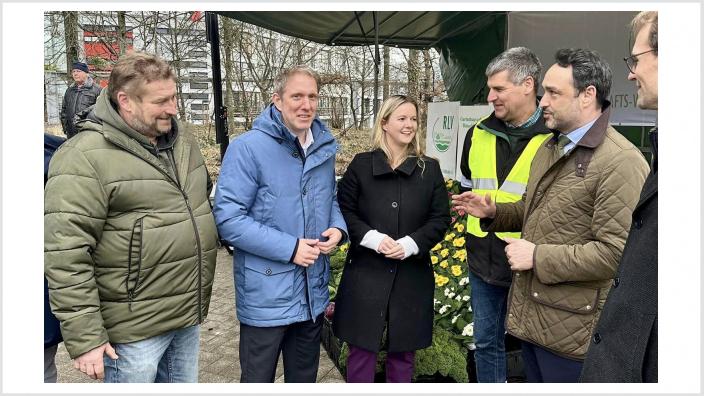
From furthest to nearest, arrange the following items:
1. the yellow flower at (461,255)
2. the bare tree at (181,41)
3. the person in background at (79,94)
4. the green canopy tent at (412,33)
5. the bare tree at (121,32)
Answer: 1. the bare tree at (181,41)
2. the bare tree at (121,32)
3. the person in background at (79,94)
4. the green canopy tent at (412,33)
5. the yellow flower at (461,255)

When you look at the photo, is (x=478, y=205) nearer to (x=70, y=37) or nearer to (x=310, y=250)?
(x=310, y=250)

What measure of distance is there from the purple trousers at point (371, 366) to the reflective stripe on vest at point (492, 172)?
2.78 ft

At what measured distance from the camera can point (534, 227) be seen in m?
2.18

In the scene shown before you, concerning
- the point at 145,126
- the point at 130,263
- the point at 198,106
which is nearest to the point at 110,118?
the point at 145,126

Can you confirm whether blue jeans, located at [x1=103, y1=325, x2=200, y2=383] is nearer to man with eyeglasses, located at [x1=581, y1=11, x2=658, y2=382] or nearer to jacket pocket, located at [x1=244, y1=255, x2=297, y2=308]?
jacket pocket, located at [x1=244, y1=255, x2=297, y2=308]

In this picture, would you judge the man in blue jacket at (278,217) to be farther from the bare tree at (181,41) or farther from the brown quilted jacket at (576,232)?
the bare tree at (181,41)

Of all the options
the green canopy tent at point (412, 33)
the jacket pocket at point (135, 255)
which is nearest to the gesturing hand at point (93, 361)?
the jacket pocket at point (135, 255)

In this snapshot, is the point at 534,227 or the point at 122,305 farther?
the point at 534,227

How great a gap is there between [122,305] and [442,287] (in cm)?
255

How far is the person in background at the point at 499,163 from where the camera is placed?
2.74 meters

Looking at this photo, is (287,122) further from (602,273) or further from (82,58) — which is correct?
(82,58)

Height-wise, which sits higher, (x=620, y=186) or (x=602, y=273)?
(x=620, y=186)

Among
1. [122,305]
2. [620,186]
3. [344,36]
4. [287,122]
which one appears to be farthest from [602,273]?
[344,36]

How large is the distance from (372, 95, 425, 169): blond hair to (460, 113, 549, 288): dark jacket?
0.41 metres
